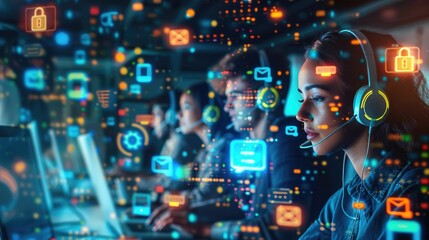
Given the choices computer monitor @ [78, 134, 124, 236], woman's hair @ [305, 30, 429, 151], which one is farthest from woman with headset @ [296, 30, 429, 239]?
computer monitor @ [78, 134, 124, 236]

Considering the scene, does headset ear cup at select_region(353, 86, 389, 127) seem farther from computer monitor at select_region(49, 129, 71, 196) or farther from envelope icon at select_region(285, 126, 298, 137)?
computer monitor at select_region(49, 129, 71, 196)

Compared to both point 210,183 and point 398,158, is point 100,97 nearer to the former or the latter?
point 210,183

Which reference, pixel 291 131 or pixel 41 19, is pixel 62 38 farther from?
pixel 291 131

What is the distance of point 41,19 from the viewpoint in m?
1.54

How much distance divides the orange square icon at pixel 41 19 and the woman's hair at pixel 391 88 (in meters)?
0.86

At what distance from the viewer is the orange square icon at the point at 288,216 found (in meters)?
1.35

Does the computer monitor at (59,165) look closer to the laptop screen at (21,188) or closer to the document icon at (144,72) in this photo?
the laptop screen at (21,188)

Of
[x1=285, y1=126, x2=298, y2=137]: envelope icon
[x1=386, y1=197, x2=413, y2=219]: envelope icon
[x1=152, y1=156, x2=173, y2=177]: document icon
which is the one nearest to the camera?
[x1=386, y1=197, x2=413, y2=219]: envelope icon

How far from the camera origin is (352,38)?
4.21 ft

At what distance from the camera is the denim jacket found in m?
1.23

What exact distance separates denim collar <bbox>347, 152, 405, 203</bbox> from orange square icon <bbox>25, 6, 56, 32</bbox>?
3.36ft

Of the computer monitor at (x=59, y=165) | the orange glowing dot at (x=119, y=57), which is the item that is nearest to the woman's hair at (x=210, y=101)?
the orange glowing dot at (x=119, y=57)

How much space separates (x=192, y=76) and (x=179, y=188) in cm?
33

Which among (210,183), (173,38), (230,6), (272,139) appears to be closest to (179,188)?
(210,183)
